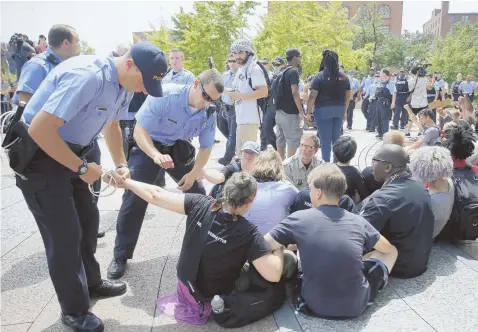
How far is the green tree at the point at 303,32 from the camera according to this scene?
19.6 meters

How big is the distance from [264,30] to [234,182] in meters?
20.0

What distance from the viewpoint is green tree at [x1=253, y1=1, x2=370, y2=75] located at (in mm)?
19594

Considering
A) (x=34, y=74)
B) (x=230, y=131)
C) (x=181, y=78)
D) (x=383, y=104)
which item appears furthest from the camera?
(x=383, y=104)

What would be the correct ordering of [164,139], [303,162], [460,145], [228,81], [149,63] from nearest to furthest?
[149,63]
[164,139]
[460,145]
[303,162]
[228,81]

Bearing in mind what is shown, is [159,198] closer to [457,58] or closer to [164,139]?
[164,139]

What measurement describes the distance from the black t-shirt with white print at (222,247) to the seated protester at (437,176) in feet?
5.89

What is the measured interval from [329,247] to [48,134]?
1.75m

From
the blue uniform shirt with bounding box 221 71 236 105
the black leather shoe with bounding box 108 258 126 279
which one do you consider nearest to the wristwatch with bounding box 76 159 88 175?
the black leather shoe with bounding box 108 258 126 279

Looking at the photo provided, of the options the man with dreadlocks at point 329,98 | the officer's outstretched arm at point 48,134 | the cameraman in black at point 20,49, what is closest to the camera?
the officer's outstretched arm at point 48,134

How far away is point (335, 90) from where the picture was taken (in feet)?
20.4

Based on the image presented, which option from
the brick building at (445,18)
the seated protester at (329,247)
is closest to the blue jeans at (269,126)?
the seated protester at (329,247)

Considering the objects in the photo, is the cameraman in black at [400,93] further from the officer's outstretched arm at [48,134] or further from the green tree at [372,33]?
the green tree at [372,33]

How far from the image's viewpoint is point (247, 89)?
20.2ft

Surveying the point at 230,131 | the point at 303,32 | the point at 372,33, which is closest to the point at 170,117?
the point at 230,131
